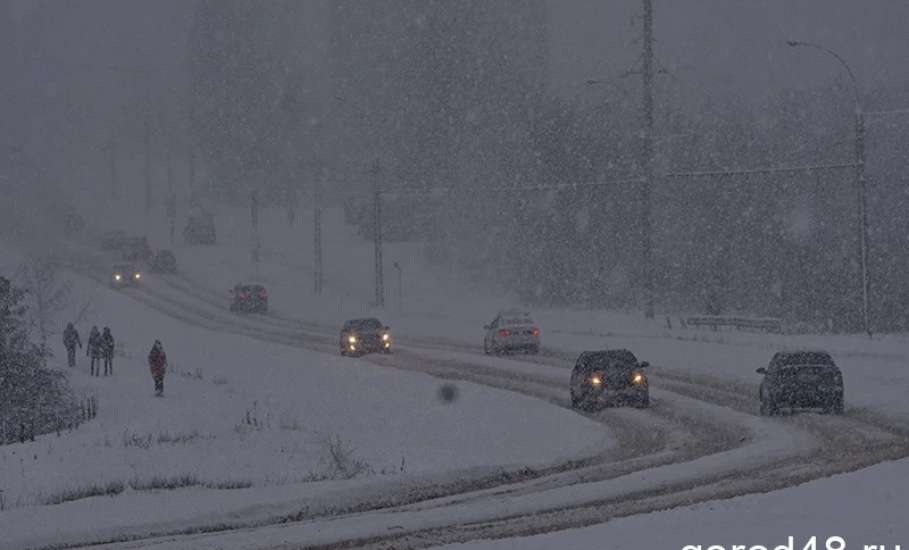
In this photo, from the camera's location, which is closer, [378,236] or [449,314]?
[378,236]

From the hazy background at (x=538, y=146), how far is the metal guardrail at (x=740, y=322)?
953 centimetres

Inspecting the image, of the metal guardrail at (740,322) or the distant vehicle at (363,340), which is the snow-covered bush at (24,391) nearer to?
the distant vehicle at (363,340)

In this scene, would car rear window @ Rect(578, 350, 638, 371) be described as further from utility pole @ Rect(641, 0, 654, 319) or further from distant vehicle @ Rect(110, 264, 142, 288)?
distant vehicle @ Rect(110, 264, 142, 288)

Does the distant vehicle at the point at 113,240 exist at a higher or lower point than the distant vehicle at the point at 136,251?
higher

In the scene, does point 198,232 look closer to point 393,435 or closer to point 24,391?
point 24,391

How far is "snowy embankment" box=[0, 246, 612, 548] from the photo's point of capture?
16922 mm

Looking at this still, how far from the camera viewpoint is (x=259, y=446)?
2512 centimetres

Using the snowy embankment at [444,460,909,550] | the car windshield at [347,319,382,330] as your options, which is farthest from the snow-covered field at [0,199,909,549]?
the car windshield at [347,319,382,330]

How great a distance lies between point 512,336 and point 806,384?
1873 cm

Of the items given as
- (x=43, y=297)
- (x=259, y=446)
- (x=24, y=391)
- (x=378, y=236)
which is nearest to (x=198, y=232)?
(x=43, y=297)

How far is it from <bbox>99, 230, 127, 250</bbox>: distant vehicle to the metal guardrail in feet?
199

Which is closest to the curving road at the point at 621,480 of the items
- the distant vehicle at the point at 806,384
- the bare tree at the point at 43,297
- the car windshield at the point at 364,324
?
the distant vehicle at the point at 806,384

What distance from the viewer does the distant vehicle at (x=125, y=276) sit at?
80.3m

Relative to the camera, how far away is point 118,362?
4850cm
